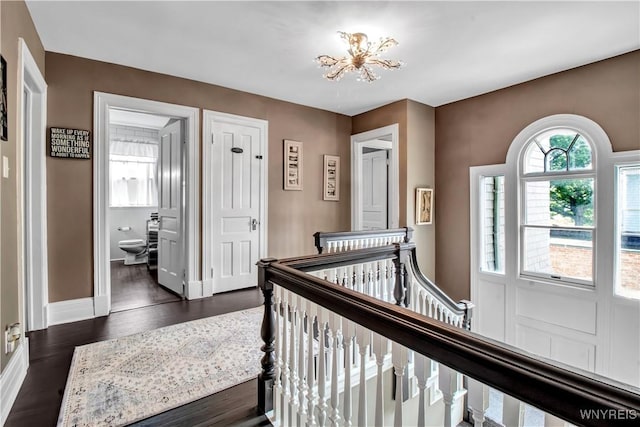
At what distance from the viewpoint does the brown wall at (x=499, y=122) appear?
311 centimetres

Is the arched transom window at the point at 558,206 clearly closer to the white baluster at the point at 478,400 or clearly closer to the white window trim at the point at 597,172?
the white window trim at the point at 597,172

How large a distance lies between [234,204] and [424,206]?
8.71 ft

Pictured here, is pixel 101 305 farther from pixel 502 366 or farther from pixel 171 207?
pixel 502 366

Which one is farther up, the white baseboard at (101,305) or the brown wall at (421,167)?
the brown wall at (421,167)

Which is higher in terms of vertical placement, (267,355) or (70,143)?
(70,143)

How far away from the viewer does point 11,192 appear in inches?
76.5

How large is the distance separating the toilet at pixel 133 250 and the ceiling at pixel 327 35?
3709 mm

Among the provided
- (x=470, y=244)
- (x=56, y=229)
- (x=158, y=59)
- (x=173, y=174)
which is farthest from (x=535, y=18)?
(x=56, y=229)

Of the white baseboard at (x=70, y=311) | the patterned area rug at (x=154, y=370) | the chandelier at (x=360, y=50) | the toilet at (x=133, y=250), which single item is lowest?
the patterned area rug at (x=154, y=370)

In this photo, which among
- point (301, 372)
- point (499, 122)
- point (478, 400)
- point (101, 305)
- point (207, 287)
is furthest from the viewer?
point (499, 122)

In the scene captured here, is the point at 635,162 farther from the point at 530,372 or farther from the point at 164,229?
the point at 164,229

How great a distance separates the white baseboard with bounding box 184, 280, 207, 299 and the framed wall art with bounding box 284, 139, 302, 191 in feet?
5.62

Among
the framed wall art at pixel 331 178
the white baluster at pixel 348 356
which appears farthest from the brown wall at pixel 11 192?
A: the framed wall art at pixel 331 178

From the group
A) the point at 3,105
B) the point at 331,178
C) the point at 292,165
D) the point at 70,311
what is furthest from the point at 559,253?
the point at 70,311
